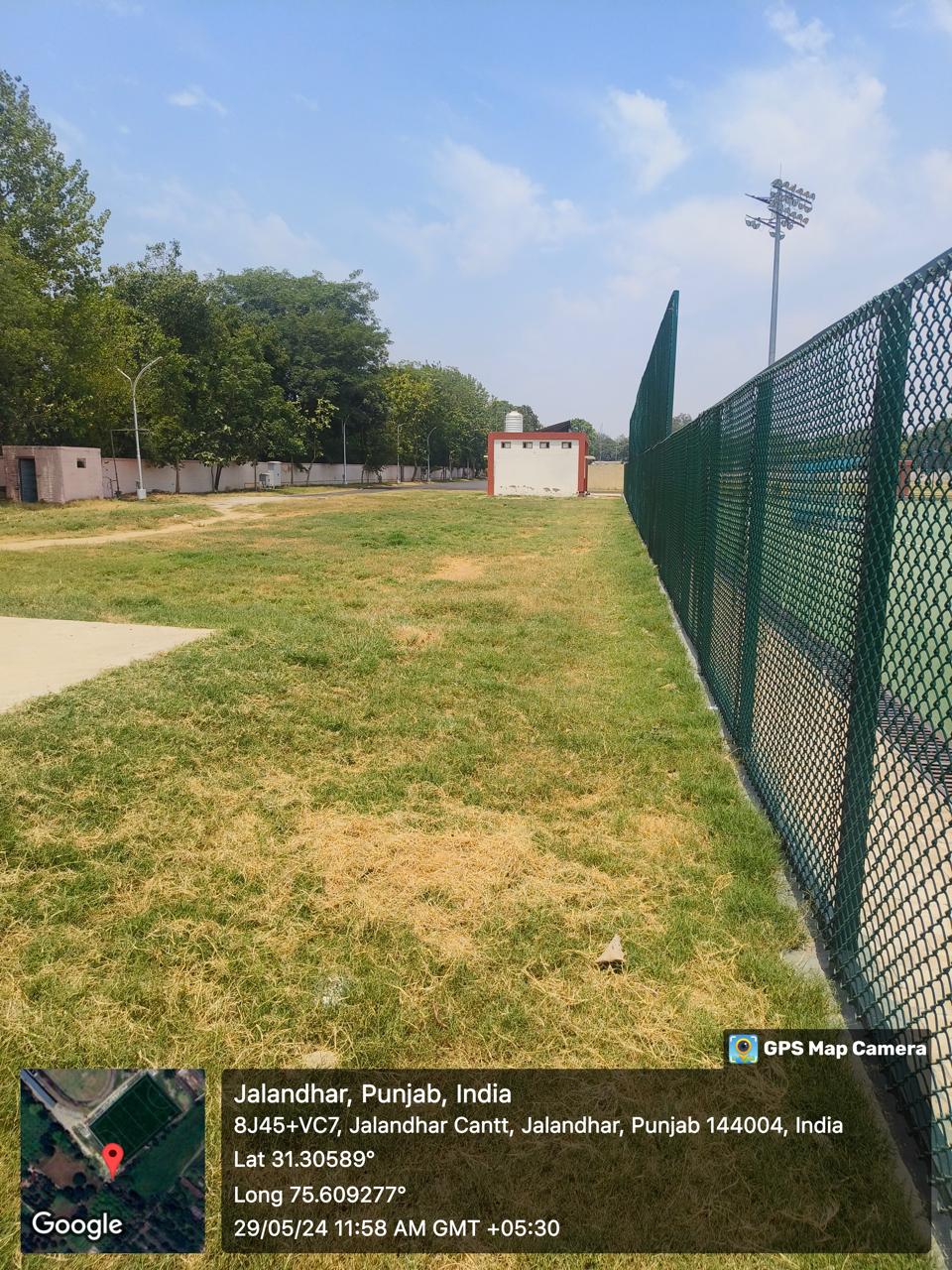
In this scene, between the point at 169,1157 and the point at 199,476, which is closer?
the point at 169,1157

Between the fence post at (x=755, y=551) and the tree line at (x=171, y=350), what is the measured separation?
93.1 feet

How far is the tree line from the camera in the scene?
29094mm

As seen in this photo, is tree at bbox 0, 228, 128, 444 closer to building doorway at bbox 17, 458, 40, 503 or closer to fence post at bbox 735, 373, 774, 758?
building doorway at bbox 17, 458, 40, 503

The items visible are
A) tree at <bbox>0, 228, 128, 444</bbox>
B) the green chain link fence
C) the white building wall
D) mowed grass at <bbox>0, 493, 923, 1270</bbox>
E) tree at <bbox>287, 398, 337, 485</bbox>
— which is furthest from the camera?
tree at <bbox>287, 398, 337, 485</bbox>

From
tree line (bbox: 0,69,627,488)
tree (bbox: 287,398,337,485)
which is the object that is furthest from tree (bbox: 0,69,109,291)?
tree (bbox: 287,398,337,485)

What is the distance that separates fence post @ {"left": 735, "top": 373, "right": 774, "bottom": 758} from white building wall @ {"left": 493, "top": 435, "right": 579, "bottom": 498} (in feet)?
137

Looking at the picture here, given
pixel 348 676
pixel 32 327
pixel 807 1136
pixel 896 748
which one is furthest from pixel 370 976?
pixel 32 327

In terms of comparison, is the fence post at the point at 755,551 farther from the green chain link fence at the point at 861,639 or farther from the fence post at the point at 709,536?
the fence post at the point at 709,536

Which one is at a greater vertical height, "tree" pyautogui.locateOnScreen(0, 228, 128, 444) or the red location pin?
"tree" pyautogui.locateOnScreen(0, 228, 128, 444)

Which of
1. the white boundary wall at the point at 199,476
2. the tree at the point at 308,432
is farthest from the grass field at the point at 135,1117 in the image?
the tree at the point at 308,432

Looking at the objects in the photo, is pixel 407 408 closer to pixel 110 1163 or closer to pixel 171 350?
pixel 171 350

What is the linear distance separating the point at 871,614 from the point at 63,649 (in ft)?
18.4

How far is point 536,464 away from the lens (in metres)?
45.4

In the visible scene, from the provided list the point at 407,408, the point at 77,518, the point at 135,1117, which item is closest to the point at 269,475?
the point at 407,408
